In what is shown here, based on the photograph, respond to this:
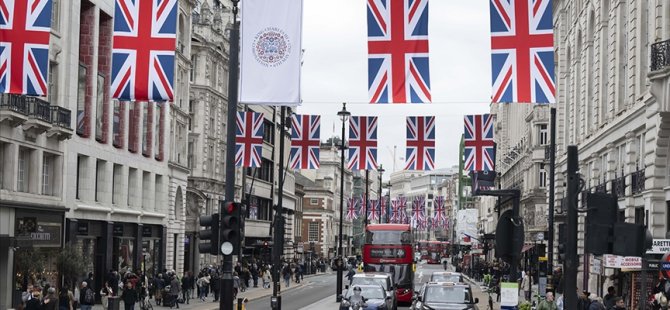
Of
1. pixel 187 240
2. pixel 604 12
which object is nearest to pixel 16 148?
pixel 604 12

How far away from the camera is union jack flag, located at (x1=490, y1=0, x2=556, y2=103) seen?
77.4ft

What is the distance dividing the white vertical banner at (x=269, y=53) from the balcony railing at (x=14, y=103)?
1590cm

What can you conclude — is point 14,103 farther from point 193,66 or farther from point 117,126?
point 193,66

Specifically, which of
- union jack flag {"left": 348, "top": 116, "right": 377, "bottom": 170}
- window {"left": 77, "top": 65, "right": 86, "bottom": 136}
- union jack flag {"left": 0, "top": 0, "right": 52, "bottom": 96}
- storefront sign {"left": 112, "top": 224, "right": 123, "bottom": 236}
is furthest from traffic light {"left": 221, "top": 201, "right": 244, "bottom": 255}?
storefront sign {"left": 112, "top": 224, "right": 123, "bottom": 236}

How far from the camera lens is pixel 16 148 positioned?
1508 inches

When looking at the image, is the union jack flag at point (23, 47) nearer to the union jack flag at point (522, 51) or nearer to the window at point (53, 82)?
the union jack flag at point (522, 51)

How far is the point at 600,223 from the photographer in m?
13.2

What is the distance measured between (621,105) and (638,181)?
5215mm

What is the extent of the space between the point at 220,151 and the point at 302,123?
91.9ft

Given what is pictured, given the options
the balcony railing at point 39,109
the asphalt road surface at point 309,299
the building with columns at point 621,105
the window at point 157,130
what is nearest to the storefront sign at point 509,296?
the building with columns at point 621,105

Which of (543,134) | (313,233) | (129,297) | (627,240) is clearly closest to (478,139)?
(129,297)

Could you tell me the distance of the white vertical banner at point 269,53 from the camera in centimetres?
2336

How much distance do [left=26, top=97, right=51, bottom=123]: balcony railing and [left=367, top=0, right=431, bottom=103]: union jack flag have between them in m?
18.4

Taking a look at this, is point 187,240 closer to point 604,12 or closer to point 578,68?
point 578,68
